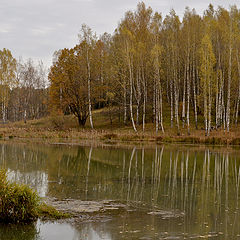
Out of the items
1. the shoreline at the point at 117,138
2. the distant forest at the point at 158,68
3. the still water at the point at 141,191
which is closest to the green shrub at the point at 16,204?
the still water at the point at 141,191

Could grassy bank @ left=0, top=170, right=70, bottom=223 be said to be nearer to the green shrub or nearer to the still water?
the green shrub

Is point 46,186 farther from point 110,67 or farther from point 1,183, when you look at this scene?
point 110,67

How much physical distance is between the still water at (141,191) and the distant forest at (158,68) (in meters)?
16.8

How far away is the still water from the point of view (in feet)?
23.7

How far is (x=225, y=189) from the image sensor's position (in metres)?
12.5

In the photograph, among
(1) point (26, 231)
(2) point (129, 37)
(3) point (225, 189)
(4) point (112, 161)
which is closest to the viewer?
(1) point (26, 231)

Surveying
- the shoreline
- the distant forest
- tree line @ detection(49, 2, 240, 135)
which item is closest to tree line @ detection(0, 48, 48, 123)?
the distant forest

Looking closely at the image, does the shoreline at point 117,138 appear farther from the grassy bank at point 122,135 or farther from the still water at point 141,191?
the still water at point 141,191

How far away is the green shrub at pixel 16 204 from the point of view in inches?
295

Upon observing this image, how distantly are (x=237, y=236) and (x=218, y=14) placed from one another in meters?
41.3

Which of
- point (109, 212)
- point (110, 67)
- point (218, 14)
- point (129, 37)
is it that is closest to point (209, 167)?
point (109, 212)

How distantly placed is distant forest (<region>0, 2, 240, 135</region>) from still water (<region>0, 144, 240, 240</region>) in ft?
55.2

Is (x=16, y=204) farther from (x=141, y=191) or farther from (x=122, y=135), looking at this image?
(x=122, y=135)

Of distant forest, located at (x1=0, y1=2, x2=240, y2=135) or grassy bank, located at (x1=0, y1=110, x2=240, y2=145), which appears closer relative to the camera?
grassy bank, located at (x1=0, y1=110, x2=240, y2=145)
